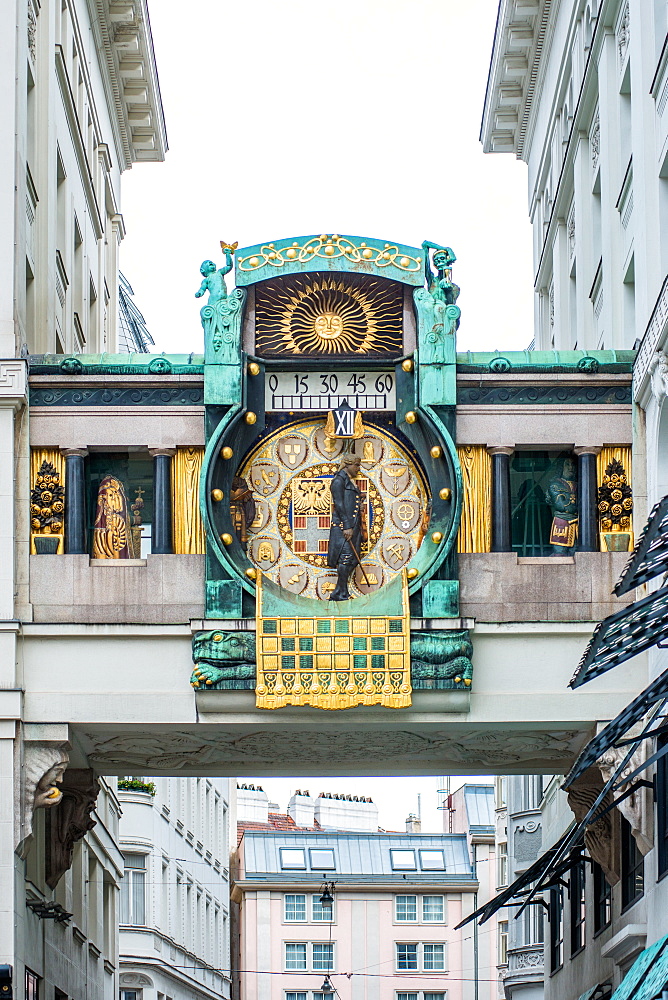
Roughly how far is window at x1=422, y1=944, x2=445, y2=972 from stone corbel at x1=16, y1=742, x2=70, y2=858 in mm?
61694

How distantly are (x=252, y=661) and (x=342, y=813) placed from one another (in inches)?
3087

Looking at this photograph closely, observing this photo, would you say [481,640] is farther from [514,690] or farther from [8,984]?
[8,984]

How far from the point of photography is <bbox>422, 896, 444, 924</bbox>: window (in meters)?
89.4

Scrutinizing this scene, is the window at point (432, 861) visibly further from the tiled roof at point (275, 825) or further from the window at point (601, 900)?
the window at point (601, 900)

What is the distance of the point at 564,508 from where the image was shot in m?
30.7

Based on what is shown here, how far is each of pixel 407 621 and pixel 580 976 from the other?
40.9 ft

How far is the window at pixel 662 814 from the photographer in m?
27.7

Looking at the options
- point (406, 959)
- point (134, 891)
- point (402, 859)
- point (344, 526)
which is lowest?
point (406, 959)

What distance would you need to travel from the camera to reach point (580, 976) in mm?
38875

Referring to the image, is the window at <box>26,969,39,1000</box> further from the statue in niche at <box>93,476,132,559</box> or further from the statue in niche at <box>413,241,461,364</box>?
the statue in niche at <box>413,241,461,364</box>

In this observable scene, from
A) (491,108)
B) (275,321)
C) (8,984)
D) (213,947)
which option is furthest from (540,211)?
(213,947)

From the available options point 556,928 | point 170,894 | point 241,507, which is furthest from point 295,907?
point 241,507

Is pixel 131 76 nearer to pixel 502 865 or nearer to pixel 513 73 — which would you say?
pixel 513 73

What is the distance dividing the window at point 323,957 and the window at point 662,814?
204ft
